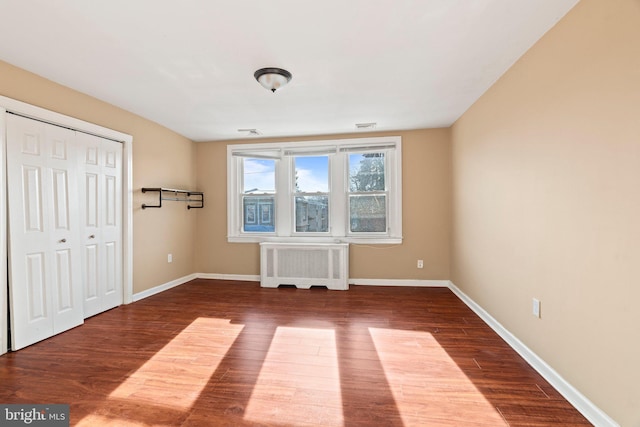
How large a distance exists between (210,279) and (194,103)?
120 inches

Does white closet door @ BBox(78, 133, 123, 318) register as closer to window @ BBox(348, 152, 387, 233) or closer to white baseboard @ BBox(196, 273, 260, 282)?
white baseboard @ BBox(196, 273, 260, 282)

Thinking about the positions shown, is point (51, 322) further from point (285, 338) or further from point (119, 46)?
point (119, 46)

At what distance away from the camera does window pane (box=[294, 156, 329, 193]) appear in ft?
16.2

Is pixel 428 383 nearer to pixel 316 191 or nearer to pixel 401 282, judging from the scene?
pixel 401 282

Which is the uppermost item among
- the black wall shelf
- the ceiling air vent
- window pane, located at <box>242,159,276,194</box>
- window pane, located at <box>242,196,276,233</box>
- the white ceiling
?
the white ceiling

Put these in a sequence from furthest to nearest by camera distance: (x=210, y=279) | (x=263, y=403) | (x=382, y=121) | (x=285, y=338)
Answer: (x=210, y=279) < (x=382, y=121) < (x=285, y=338) < (x=263, y=403)

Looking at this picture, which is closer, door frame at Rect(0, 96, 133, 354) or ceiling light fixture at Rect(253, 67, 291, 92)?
door frame at Rect(0, 96, 133, 354)

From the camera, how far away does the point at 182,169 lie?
485 centimetres

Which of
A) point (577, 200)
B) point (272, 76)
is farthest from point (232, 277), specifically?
point (577, 200)

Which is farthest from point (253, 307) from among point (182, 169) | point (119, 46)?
point (119, 46)

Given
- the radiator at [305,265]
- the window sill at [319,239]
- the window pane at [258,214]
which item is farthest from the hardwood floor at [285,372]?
the window pane at [258,214]

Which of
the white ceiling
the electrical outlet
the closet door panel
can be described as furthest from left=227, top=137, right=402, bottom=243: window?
the electrical outlet

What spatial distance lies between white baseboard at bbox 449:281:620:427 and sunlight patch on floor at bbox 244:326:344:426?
1.41 meters
